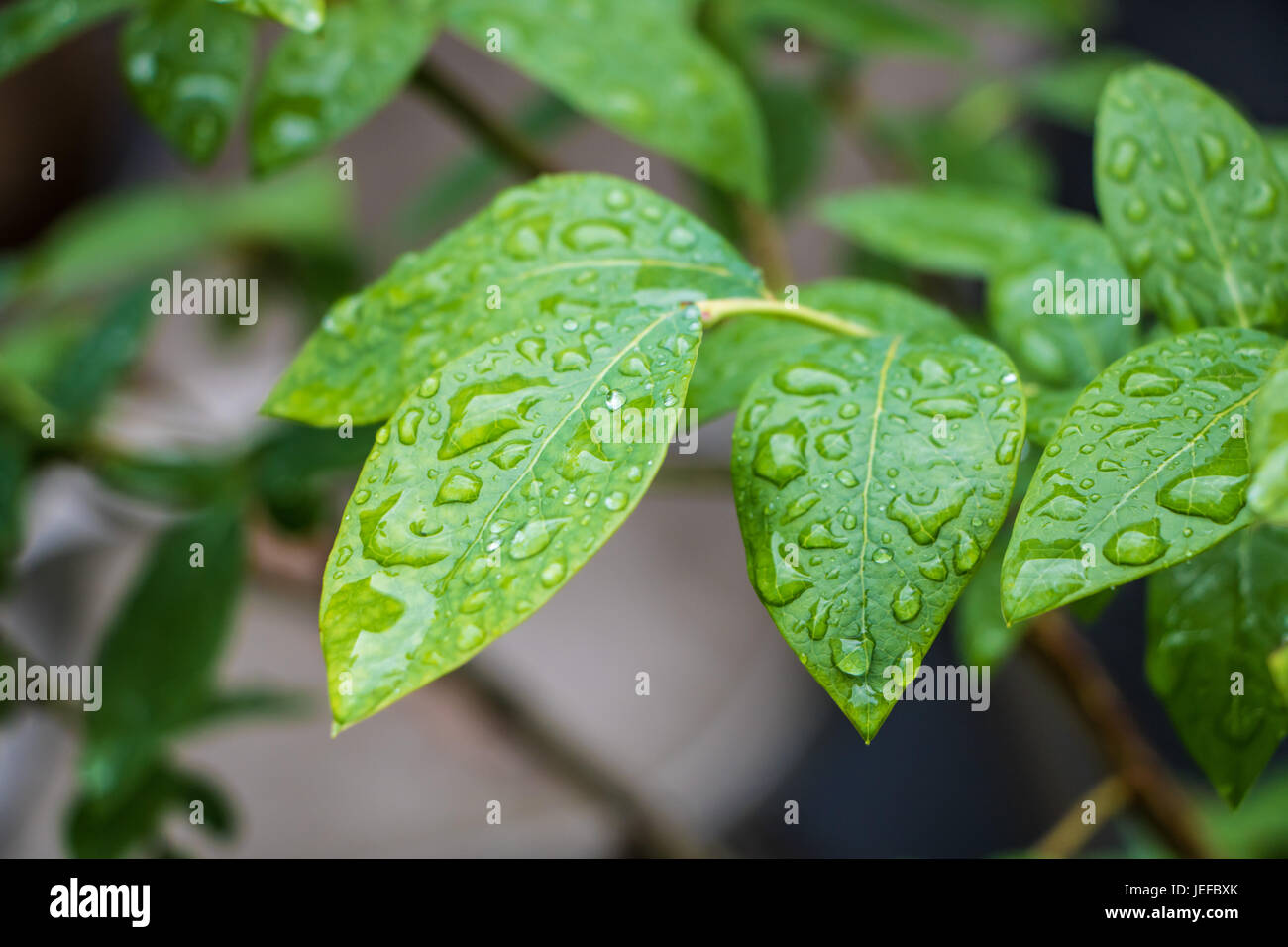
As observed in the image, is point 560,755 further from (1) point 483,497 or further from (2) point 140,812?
(1) point 483,497

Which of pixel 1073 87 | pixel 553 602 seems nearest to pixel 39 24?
pixel 1073 87

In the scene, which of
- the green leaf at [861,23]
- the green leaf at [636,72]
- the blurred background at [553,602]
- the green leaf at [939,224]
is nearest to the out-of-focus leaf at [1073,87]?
the blurred background at [553,602]

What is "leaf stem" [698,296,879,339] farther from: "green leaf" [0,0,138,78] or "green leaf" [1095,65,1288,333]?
"green leaf" [0,0,138,78]

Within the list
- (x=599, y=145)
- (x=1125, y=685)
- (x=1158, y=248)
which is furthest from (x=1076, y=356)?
(x=599, y=145)

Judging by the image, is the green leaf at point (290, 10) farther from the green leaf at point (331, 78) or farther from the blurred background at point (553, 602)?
the blurred background at point (553, 602)

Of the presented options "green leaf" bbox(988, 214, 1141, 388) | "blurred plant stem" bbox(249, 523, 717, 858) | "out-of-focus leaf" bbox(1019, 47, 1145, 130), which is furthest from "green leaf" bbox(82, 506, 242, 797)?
"out-of-focus leaf" bbox(1019, 47, 1145, 130)
